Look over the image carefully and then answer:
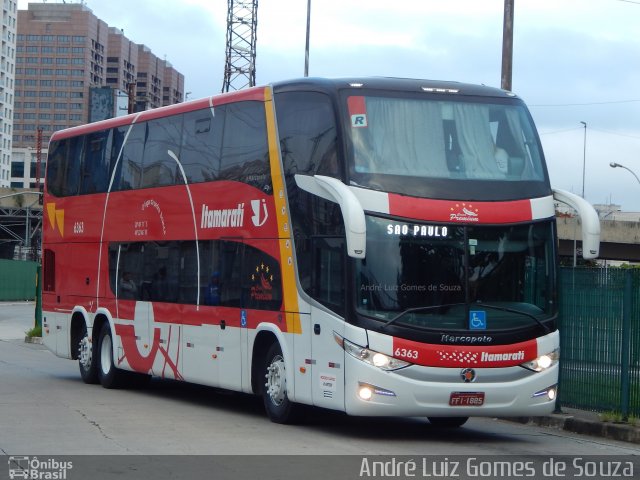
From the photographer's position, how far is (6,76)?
602 feet

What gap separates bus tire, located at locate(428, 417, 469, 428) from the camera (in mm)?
14684

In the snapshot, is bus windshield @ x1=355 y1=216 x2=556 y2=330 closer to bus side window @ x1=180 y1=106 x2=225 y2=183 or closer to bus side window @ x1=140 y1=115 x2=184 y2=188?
bus side window @ x1=180 y1=106 x2=225 y2=183

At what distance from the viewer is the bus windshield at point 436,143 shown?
42.1ft

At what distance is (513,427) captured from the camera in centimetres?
1551

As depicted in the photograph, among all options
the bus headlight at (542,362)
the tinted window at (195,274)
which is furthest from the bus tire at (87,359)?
the bus headlight at (542,362)

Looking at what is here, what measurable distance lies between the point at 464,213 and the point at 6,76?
180817mm

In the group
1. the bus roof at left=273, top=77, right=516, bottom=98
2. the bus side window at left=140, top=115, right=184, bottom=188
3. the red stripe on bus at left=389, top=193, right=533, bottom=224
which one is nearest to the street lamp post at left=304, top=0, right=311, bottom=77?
the bus side window at left=140, top=115, right=184, bottom=188

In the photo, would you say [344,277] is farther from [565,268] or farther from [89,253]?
[89,253]

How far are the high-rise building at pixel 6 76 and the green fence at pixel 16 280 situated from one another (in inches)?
4345

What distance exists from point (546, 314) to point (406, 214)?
2.09 meters

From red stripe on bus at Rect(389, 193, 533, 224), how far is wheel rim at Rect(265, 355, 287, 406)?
2.71 m

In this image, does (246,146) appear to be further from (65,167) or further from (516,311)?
(65,167)

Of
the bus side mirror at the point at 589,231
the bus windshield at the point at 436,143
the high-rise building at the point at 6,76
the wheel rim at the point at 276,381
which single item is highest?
the high-rise building at the point at 6,76

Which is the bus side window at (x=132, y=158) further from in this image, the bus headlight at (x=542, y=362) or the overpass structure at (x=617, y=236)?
the overpass structure at (x=617, y=236)
